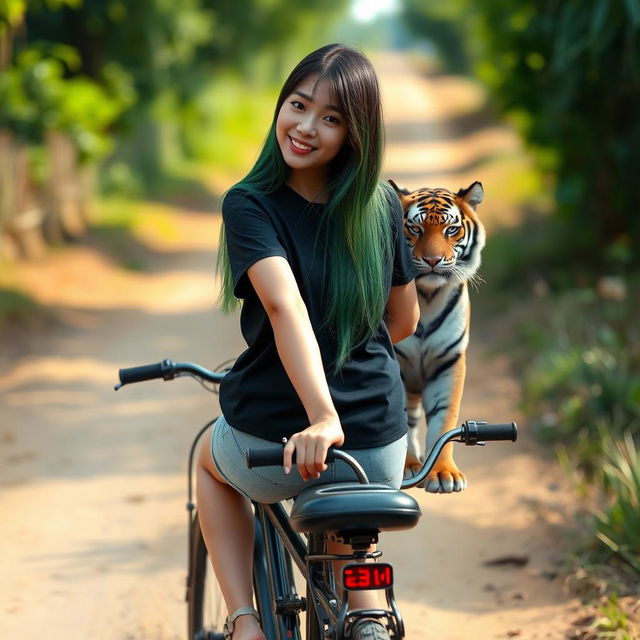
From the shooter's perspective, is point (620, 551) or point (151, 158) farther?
point (151, 158)

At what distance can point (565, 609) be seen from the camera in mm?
4324

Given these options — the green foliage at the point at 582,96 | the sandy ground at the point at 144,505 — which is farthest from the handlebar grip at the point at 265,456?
the green foliage at the point at 582,96

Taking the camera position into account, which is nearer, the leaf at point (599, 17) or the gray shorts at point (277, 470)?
the gray shorts at point (277, 470)

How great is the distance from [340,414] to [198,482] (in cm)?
67

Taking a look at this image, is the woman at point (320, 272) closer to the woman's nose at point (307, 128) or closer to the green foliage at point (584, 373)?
the woman's nose at point (307, 128)

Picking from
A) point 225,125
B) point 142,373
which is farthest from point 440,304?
point 225,125

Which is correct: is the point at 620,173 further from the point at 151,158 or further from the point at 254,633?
the point at 151,158

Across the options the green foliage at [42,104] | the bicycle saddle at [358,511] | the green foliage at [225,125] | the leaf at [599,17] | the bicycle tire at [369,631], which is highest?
the green foliage at [225,125]

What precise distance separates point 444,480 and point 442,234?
66 cm

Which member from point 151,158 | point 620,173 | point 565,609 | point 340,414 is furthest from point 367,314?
point 151,158

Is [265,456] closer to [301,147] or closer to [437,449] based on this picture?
[437,449]

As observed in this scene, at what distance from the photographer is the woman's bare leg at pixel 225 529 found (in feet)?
9.11

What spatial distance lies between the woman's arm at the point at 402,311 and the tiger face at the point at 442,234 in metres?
0.08

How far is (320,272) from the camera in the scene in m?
2.45
